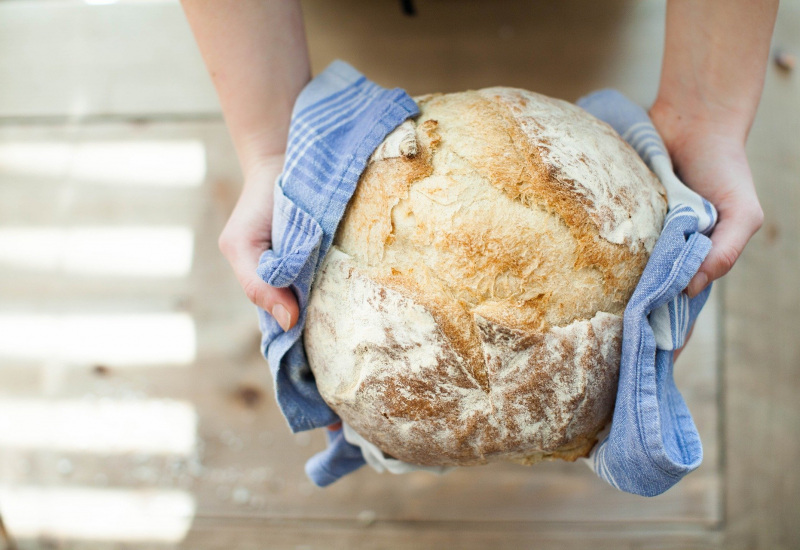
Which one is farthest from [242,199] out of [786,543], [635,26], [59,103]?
[786,543]

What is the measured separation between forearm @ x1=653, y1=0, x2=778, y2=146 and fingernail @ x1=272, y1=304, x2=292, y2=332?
31.8 inches

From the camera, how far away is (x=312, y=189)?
85 centimetres

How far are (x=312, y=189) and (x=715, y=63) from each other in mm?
779

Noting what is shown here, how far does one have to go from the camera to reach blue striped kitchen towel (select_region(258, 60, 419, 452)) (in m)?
0.83

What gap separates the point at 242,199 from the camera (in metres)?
1.03

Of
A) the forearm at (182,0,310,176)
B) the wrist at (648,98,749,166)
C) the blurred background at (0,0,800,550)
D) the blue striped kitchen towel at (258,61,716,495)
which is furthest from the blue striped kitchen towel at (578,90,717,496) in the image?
the forearm at (182,0,310,176)

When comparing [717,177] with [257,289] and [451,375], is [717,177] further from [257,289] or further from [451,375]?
[257,289]

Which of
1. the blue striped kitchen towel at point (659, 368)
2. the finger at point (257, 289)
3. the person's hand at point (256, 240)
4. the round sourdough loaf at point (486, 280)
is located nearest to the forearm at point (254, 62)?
the person's hand at point (256, 240)

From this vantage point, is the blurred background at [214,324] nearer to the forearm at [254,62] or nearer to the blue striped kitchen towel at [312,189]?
the forearm at [254,62]

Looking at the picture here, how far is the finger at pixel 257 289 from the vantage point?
0.87 metres

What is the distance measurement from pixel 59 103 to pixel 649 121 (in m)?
1.46

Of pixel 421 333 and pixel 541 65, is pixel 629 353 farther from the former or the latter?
pixel 541 65

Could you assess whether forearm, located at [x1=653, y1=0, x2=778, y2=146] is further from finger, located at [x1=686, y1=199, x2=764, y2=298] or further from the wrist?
finger, located at [x1=686, y1=199, x2=764, y2=298]

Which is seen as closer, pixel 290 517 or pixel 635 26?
pixel 635 26
